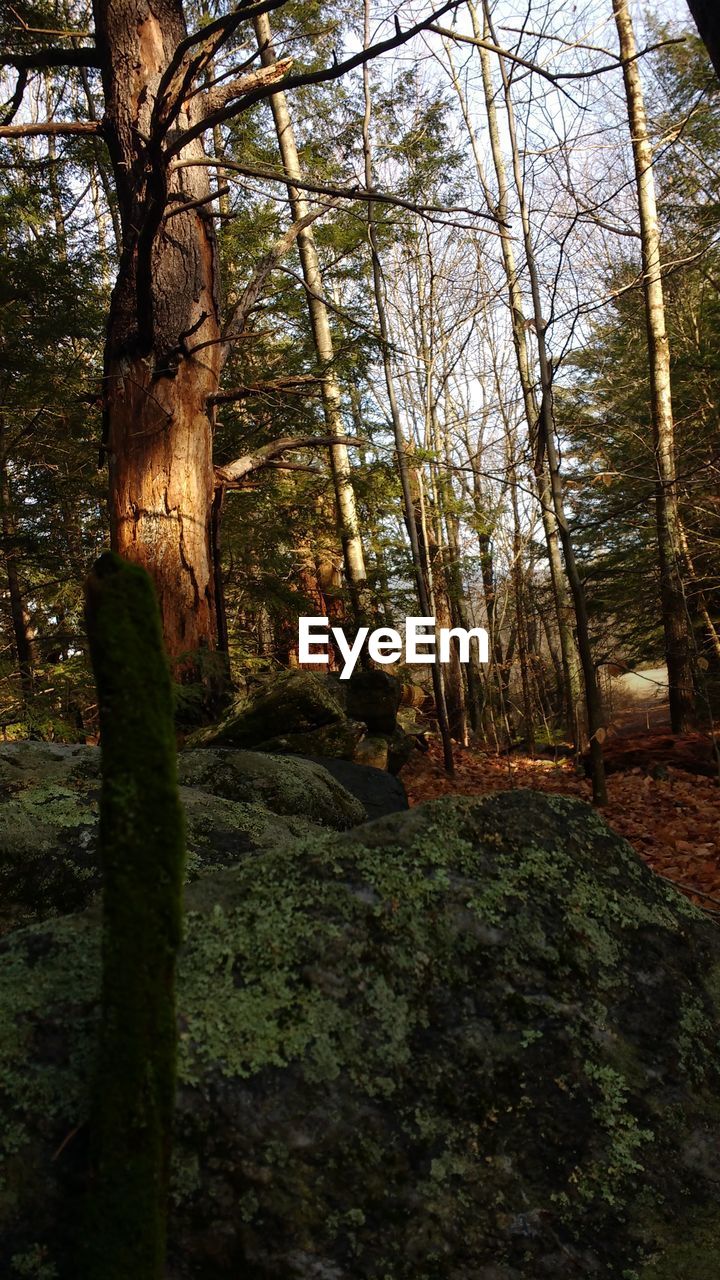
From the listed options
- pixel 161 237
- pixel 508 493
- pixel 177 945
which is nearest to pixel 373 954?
pixel 177 945

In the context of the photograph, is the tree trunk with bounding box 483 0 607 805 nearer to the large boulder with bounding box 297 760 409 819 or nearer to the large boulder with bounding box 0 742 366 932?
the large boulder with bounding box 297 760 409 819

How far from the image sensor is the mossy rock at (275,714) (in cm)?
633

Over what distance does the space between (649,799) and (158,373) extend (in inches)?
223

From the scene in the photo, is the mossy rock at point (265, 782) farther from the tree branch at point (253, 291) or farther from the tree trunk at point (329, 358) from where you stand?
the tree trunk at point (329, 358)

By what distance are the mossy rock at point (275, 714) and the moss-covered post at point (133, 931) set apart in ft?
15.8

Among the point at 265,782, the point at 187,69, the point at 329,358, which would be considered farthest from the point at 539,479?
the point at 265,782

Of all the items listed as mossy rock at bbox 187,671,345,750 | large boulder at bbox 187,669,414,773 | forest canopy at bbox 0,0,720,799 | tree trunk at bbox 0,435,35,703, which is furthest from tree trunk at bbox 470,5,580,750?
tree trunk at bbox 0,435,35,703

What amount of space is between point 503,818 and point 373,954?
514 millimetres

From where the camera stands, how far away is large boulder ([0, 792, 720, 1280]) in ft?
3.97

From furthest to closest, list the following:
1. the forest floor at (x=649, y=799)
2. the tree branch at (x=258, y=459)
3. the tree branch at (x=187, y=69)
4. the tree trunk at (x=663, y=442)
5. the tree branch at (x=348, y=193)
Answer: the tree trunk at (x=663, y=442), the tree branch at (x=258, y=459), the forest floor at (x=649, y=799), the tree branch at (x=348, y=193), the tree branch at (x=187, y=69)

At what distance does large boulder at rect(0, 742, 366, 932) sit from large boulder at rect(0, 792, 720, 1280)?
725 mm

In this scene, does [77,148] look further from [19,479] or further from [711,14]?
[711,14]

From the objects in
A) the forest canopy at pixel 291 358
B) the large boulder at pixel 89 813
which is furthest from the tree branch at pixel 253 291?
the large boulder at pixel 89 813

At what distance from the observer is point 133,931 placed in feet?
3.82
